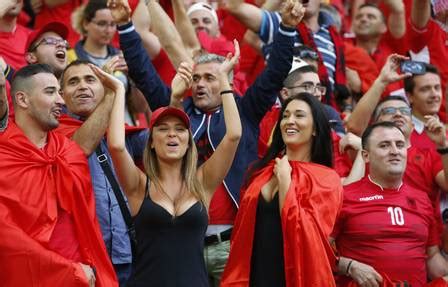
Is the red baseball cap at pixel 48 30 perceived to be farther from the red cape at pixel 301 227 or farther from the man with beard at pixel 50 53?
the red cape at pixel 301 227

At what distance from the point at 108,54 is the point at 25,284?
3.44 metres

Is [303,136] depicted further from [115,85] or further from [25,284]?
[25,284]

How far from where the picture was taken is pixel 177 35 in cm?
838

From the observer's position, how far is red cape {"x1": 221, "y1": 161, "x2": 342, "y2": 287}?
21.3ft

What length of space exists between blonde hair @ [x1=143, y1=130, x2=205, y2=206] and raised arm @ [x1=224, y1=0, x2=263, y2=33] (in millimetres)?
2132

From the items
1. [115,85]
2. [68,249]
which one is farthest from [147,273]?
[115,85]

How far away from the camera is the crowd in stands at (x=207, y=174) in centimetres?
633

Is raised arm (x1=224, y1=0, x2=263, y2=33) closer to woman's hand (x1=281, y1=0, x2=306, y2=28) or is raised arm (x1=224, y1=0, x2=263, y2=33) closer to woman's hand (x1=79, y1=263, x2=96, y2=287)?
woman's hand (x1=281, y1=0, x2=306, y2=28)

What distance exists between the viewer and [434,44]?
10.2 metres

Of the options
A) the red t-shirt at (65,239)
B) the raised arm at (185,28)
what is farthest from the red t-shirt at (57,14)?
the red t-shirt at (65,239)

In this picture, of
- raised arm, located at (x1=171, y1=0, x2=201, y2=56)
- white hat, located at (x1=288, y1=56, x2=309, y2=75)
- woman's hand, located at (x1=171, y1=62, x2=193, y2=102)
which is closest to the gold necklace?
woman's hand, located at (x1=171, y1=62, x2=193, y2=102)

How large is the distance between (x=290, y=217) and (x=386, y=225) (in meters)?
0.91

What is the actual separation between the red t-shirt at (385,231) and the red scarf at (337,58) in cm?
180

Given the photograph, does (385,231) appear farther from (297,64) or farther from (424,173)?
(297,64)
